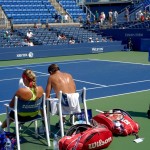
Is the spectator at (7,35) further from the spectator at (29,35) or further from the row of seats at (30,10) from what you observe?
the row of seats at (30,10)

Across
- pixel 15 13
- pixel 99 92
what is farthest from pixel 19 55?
pixel 99 92

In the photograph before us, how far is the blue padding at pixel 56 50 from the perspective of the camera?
24172mm

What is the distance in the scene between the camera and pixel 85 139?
6.00 m

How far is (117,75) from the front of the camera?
16.1 m

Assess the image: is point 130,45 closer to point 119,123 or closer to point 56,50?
point 56,50

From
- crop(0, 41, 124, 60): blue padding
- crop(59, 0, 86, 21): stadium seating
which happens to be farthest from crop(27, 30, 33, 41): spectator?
crop(59, 0, 86, 21): stadium seating

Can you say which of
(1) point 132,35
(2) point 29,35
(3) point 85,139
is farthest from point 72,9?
(3) point 85,139

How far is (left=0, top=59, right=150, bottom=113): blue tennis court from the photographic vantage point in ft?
40.6

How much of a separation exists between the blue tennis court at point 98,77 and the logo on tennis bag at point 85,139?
12.3ft

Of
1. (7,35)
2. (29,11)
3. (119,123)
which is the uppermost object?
(29,11)

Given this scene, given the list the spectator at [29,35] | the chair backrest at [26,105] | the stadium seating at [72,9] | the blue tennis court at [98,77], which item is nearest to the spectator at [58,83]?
the chair backrest at [26,105]

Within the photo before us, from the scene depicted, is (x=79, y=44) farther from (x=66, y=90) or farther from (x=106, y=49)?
(x=66, y=90)

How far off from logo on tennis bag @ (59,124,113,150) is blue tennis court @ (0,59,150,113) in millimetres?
3743

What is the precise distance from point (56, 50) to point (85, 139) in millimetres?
20368
